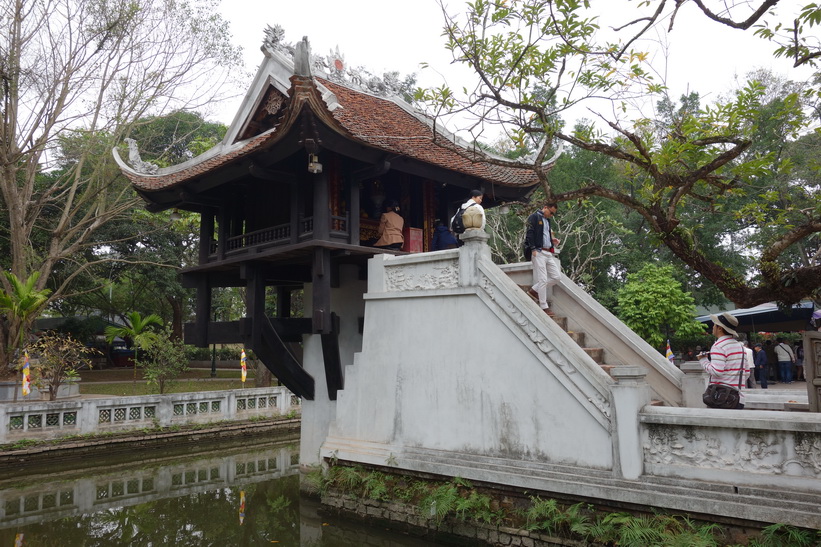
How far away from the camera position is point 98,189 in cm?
1703

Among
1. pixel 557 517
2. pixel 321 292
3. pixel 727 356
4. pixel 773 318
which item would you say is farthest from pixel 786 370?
pixel 321 292

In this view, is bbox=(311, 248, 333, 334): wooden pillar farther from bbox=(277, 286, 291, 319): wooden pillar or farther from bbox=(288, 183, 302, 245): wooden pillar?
bbox=(277, 286, 291, 319): wooden pillar

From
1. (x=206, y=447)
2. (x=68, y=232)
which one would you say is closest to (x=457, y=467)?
(x=206, y=447)

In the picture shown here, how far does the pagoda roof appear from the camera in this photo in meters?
8.12

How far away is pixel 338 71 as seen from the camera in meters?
11.2

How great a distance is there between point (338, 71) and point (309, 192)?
3088mm

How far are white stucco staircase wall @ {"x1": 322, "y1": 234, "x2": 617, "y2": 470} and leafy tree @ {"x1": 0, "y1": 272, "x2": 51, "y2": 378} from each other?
1007 cm

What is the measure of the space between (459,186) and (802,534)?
7151mm

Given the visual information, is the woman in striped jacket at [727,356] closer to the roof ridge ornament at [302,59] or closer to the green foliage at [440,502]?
the green foliage at [440,502]

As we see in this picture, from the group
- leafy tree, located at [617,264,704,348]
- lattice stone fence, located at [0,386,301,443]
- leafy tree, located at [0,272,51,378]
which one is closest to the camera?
lattice stone fence, located at [0,386,301,443]

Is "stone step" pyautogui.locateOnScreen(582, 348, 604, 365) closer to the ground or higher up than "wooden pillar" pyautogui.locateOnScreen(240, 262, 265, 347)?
closer to the ground

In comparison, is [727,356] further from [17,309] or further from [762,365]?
[17,309]

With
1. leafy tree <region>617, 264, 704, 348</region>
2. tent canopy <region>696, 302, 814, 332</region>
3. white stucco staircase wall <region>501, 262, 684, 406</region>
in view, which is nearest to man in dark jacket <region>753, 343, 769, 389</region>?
tent canopy <region>696, 302, 814, 332</region>

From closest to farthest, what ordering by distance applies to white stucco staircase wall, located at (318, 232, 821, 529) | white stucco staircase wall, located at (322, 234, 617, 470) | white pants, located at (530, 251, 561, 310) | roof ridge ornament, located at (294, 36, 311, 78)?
white stucco staircase wall, located at (318, 232, 821, 529) → white stucco staircase wall, located at (322, 234, 617, 470) → roof ridge ornament, located at (294, 36, 311, 78) → white pants, located at (530, 251, 561, 310)
